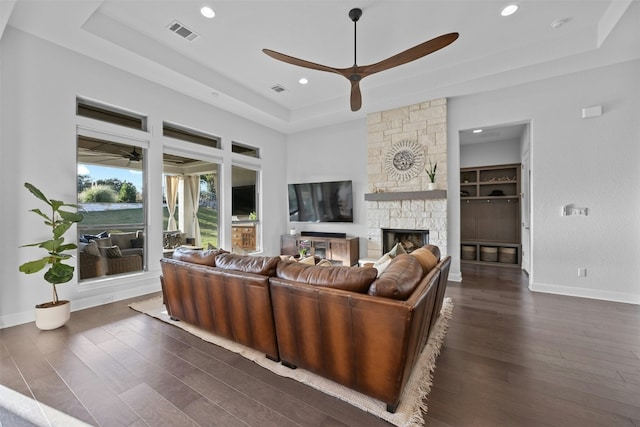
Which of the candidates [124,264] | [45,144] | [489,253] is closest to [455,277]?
[489,253]

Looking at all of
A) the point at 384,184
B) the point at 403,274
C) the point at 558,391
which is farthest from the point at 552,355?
the point at 384,184

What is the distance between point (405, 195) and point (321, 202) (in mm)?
1981

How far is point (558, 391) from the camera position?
1804 millimetres

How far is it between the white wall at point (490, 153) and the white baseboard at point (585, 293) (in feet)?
10.3

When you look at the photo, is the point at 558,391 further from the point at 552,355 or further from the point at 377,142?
Answer: the point at 377,142

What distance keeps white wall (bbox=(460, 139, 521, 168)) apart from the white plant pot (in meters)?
7.69

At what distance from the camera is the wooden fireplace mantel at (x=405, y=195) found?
466 cm

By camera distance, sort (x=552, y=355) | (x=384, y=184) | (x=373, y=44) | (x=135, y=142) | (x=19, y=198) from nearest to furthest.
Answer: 1. (x=552, y=355)
2. (x=19, y=198)
3. (x=373, y=44)
4. (x=135, y=142)
5. (x=384, y=184)

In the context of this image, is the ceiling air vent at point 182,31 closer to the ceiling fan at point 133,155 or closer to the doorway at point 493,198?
the ceiling fan at point 133,155

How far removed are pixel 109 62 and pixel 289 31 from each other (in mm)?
2503

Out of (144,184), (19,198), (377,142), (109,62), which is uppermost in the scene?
(109,62)

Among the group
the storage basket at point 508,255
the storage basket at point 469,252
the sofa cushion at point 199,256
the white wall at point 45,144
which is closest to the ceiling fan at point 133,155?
the white wall at point 45,144

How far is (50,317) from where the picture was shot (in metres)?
2.77

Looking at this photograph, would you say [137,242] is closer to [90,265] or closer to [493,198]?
[90,265]
